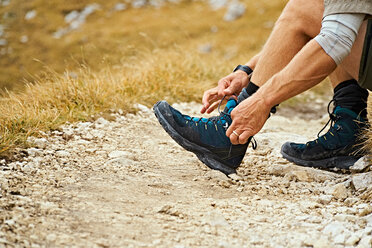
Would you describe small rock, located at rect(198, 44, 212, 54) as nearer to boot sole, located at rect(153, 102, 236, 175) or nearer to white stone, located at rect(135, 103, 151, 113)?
white stone, located at rect(135, 103, 151, 113)

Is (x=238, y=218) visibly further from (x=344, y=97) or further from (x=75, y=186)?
(x=344, y=97)

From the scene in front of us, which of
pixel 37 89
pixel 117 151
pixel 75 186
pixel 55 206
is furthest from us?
pixel 37 89

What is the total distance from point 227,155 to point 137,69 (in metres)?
2.91

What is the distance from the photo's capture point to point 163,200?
6.70ft

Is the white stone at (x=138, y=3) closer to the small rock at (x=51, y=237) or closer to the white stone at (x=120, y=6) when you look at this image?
the white stone at (x=120, y=6)

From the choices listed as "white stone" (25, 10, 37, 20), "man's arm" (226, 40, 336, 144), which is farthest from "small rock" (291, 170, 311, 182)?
"white stone" (25, 10, 37, 20)

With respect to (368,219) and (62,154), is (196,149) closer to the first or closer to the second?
(62,154)

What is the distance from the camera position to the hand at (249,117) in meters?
2.01

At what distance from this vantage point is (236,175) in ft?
8.07

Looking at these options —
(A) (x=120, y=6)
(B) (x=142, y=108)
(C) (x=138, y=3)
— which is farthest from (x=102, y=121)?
(C) (x=138, y=3)

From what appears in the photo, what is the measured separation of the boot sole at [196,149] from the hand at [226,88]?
274 mm

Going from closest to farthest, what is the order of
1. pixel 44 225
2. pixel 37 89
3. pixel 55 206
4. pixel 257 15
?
pixel 44 225 < pixel 55 206 < pixel 37 89 < pixel 257 15

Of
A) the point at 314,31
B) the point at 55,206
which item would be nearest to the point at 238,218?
the point at 55,206

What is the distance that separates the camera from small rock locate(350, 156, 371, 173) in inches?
93.0
